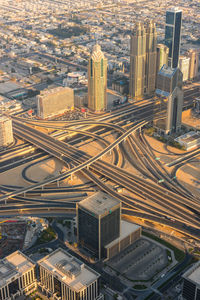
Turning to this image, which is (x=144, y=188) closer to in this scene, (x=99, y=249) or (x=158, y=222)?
(x=158, y=222)

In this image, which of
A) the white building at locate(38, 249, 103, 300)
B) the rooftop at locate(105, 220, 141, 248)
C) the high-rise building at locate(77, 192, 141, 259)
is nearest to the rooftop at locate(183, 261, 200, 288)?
the white building at locate(38, 249, 103, 300)

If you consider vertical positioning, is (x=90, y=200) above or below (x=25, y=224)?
above

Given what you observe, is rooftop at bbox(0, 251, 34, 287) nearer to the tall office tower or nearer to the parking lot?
the tall office tower

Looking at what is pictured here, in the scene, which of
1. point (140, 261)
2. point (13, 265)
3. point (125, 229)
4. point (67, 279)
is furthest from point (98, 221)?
point (13, 265)

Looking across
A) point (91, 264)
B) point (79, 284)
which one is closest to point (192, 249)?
point (91, 264)

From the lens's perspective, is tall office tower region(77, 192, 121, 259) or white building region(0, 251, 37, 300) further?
tall office tower region(77, 192, 121, 259)

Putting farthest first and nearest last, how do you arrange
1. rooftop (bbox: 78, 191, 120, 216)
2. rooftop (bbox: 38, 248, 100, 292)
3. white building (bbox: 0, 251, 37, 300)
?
rooftop (bbox: 78, 191, 120, 216)
white building (bbox: 0, 251, 37, 300)
rooftop (bbox: 38, 248, 100, 292)
